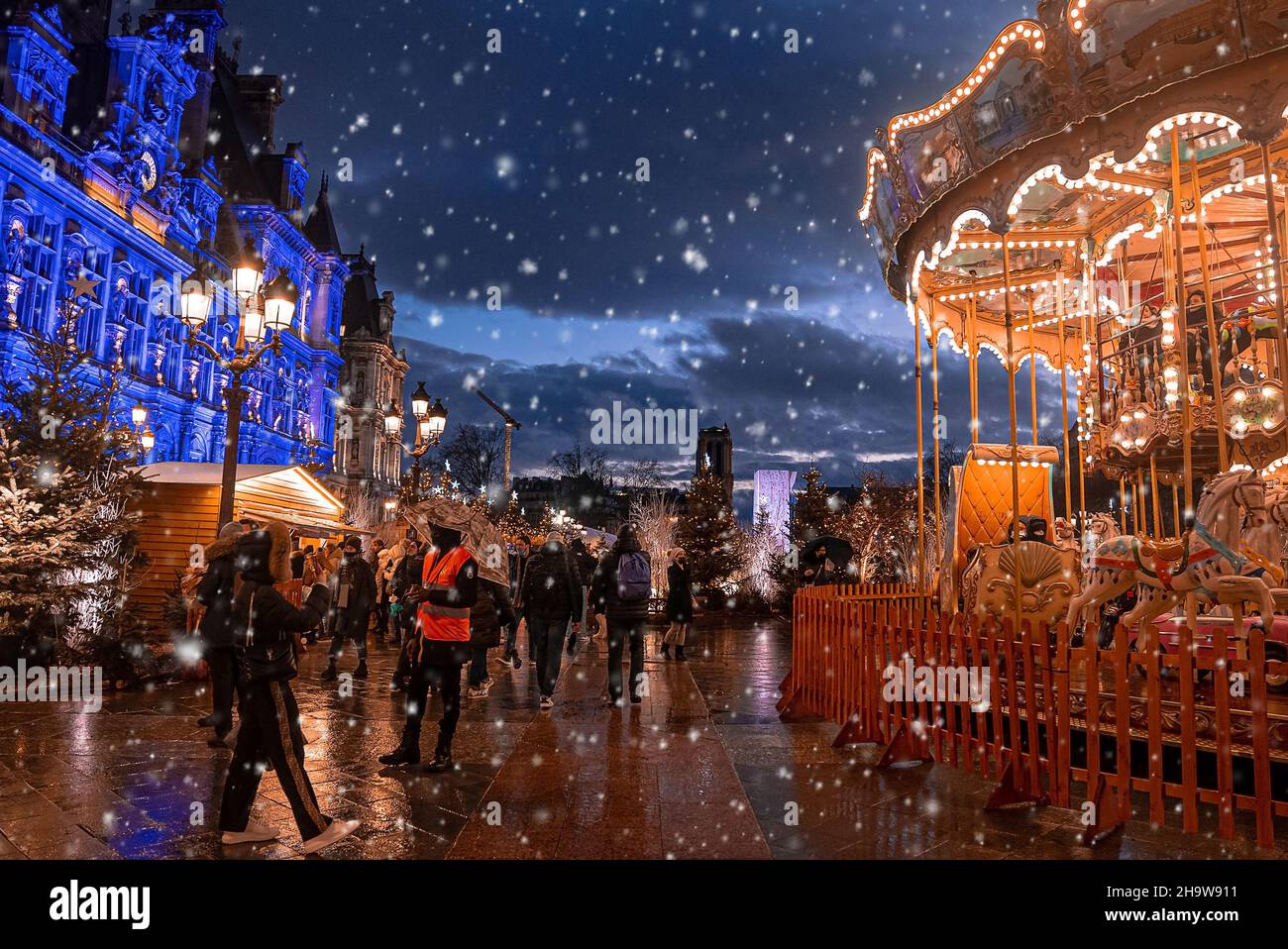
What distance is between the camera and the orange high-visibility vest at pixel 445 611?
5.75 metres

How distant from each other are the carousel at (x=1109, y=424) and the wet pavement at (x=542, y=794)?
50 cm

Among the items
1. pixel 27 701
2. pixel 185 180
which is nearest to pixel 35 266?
pixel 185 180

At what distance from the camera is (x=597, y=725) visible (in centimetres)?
744

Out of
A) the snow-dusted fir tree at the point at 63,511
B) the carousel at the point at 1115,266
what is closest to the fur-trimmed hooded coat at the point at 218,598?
the snow-dusted fir tree at the point at 63,511

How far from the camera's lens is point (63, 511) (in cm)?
947

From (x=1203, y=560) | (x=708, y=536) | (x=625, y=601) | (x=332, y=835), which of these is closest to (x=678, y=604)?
(x=625, y=601)

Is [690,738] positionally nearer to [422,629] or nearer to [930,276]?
[422,629]

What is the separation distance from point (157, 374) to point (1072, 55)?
111ft

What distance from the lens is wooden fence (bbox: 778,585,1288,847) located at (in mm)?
4223

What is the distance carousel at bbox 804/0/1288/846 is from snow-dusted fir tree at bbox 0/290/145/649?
8.50 metres

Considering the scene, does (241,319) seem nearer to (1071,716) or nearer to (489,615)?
(489,615)

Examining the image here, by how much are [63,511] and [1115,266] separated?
1537 cm

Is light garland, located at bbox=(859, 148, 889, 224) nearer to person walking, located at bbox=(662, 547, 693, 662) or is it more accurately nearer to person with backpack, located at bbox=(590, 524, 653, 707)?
person with backpack, located at bbox=(590, 524, 653, 707)

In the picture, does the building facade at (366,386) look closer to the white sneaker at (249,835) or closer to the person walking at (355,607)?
the person walking at (355,607)
